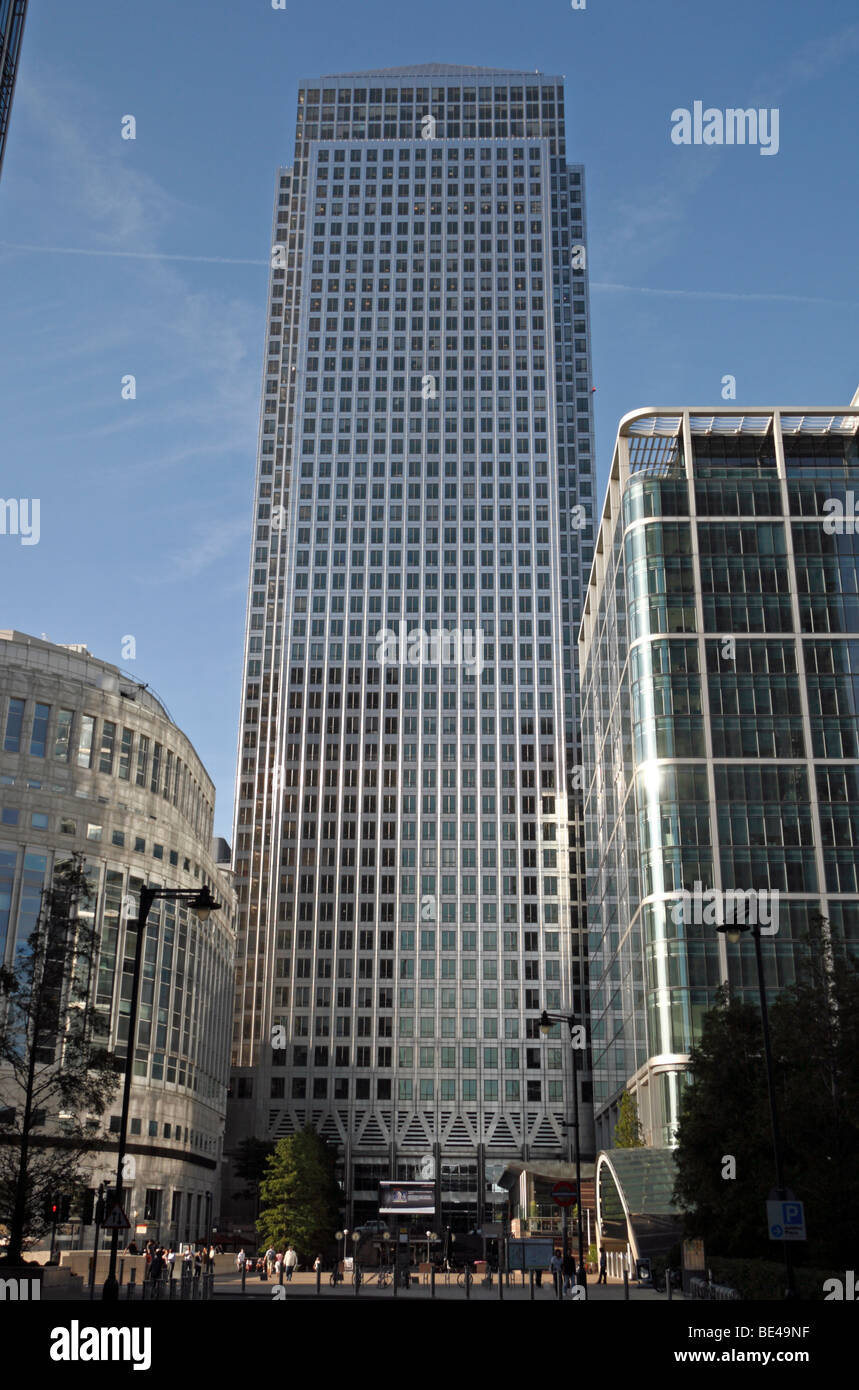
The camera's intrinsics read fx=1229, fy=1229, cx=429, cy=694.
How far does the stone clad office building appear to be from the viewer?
231ft

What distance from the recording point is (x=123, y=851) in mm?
75500

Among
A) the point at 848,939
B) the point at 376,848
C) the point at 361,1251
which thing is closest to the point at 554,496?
the point at 376,848

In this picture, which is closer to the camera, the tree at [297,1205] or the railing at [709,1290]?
the railing at [709,1290]

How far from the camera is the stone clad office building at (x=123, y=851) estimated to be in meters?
70.4

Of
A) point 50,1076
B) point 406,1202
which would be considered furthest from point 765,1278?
point 406,1202

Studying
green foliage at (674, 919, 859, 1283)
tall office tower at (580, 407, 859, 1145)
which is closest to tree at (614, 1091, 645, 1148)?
tall office tower at (580, 407, 859, 1145)

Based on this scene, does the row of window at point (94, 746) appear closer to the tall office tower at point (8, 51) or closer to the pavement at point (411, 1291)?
the tall office tower at point (8, 51)

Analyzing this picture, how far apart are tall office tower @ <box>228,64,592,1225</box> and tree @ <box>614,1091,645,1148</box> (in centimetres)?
4846

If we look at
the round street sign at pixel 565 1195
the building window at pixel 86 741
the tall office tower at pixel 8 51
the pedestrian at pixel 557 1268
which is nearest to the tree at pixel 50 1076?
the round street sign at pixel 565 1195

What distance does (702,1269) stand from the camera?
3931 cm

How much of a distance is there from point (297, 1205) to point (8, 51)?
68321 mm

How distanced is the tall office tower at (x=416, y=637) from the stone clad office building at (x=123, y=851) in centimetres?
4122

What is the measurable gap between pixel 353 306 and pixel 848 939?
10881 cm
